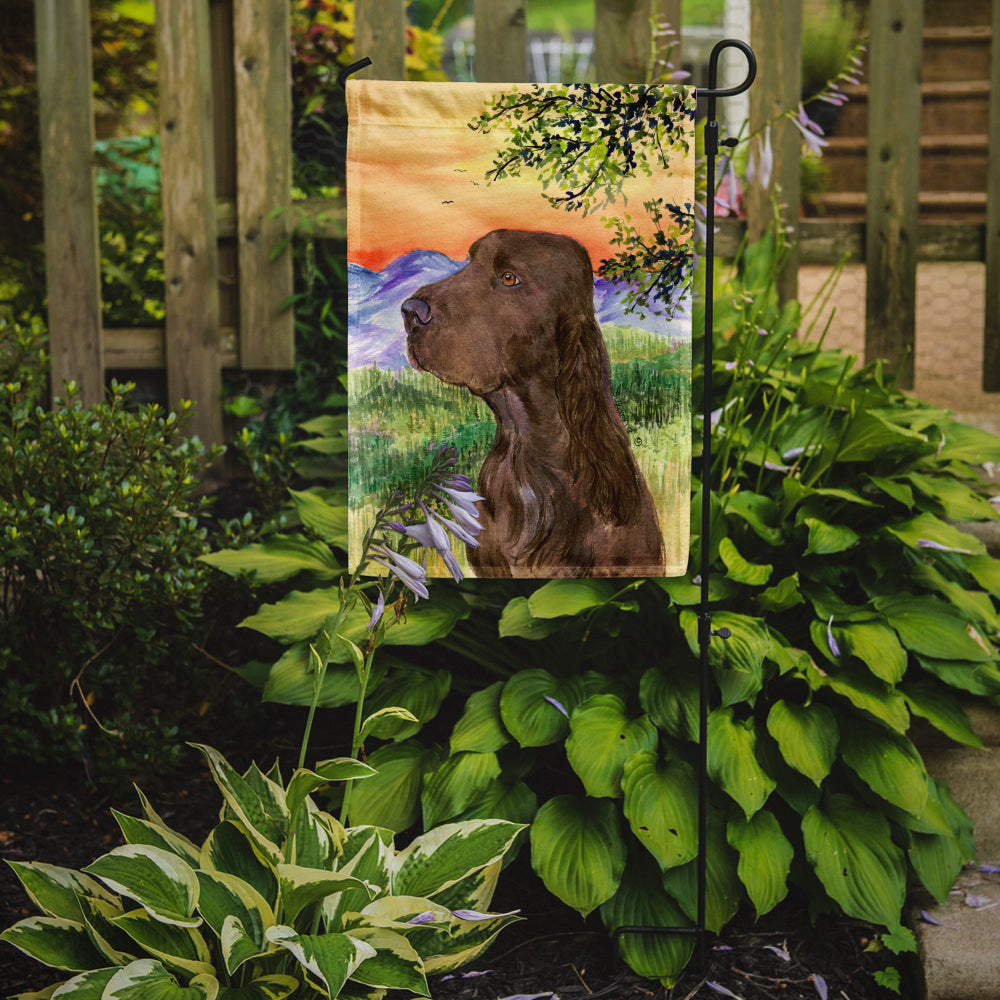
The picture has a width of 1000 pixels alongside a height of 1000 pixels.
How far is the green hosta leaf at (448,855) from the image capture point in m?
1.79

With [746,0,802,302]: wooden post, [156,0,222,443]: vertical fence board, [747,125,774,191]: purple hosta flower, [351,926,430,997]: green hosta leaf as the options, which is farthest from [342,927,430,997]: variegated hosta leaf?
[746,0,802,302]: wooden post

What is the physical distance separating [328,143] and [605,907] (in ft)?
9.17

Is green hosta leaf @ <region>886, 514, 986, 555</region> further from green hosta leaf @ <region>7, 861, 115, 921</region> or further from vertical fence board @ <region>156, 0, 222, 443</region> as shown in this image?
vertical fence board @ <region>156, 0, 222, 443</region>

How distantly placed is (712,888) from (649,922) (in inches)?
5.5

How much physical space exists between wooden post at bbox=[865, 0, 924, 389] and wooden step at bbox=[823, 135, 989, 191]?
328 centimetres

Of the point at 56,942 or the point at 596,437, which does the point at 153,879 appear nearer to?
the point at 56,942

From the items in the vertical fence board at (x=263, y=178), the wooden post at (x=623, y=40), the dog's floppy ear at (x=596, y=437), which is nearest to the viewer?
the dog's floppy ear at (x=596, y=437)

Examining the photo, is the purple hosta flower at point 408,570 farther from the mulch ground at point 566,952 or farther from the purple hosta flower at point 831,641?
the purple hosta flower at point 831,641

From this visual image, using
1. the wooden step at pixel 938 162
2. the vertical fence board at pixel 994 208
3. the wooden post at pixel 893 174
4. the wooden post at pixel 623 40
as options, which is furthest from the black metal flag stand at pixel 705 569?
the wooden step at pixel 938 162

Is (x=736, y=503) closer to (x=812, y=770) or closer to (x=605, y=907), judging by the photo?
(x=812, y=770)

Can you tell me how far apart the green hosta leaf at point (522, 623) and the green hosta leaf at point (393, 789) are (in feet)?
1.06

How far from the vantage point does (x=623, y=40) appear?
3.22m

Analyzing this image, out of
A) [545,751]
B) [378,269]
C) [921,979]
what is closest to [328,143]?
[378,269]

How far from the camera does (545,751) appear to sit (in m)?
2.31
